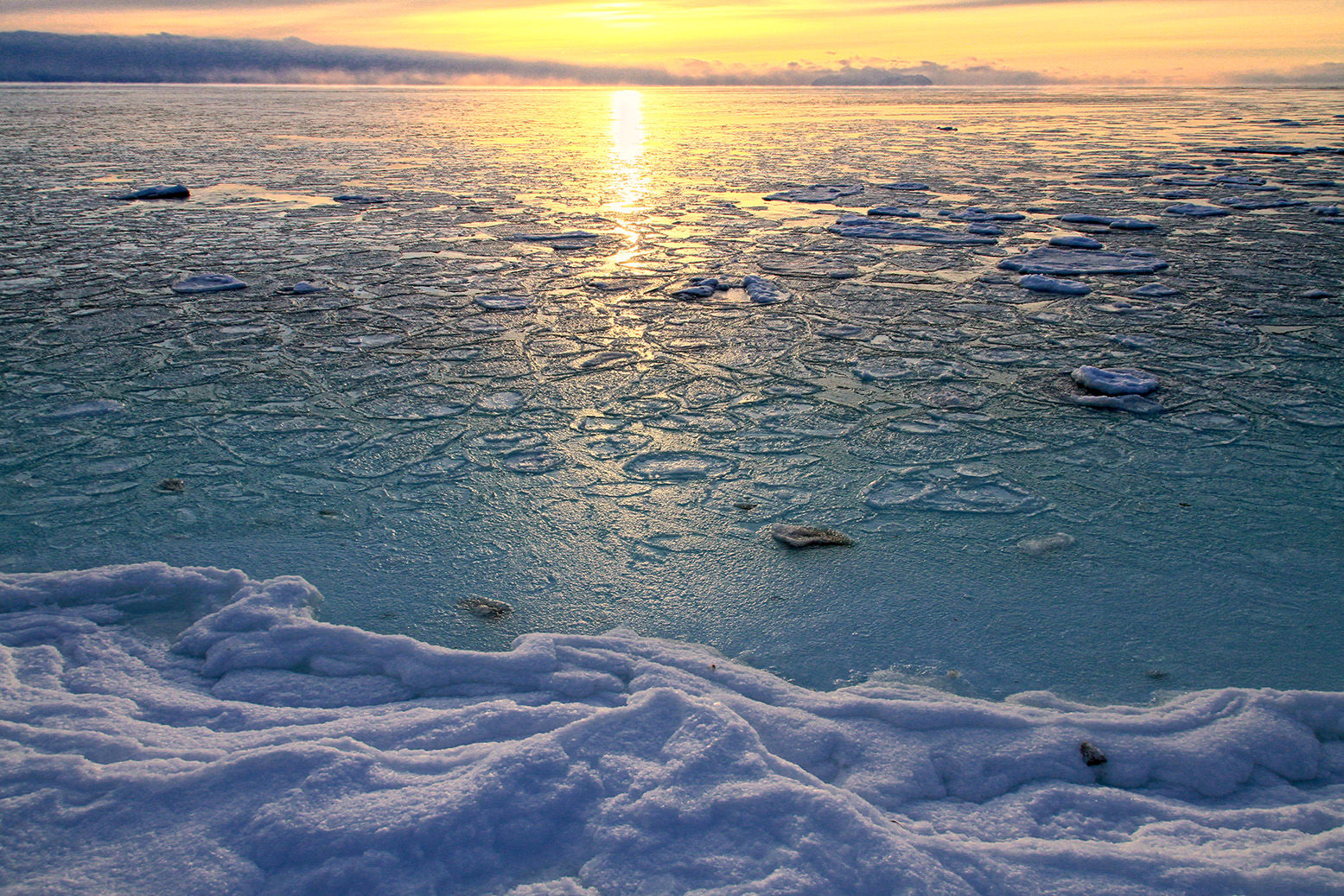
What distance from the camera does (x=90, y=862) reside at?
1.30m

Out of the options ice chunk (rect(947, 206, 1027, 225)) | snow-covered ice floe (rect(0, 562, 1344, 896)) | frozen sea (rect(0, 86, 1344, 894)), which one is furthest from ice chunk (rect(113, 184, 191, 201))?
snow-covered ice floe (rect(0, 562, 1344, 896))

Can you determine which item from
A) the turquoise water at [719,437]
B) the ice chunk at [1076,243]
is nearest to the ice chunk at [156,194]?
the turquoise water at [719,437]

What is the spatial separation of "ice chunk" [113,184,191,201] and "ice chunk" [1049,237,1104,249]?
29.8ft

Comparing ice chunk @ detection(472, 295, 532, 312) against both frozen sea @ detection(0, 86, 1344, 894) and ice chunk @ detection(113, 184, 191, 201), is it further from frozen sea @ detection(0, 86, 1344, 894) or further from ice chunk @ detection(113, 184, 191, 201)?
ice chunk @ detection(113, 184, 191, 201)

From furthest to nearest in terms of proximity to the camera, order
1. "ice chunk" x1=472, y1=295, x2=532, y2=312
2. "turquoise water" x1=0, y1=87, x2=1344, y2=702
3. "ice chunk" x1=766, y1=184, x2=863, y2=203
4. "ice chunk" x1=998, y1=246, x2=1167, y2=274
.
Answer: "ice chunk" x1=766, y1=184, x2=863, y2=203 → "ice chunk" x1=998, y1=246, x2=1167, y2=274 → "ice chunk" x1=472, y1=295, x2=532, y2=312 → "turquoise water" x1=0, y1=87, x2=1344, y2=702

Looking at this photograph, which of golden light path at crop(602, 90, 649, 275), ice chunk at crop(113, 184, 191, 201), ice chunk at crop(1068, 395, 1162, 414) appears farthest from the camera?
ice chunk at crop(113, 184, 191, 201)

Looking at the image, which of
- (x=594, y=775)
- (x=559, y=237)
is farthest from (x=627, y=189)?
(x=594, y=775)

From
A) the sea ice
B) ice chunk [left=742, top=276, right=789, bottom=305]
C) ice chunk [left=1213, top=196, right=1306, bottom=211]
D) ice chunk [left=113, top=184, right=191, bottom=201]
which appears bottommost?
ice chunk [left=742, top=276, right=789, bottom=305]

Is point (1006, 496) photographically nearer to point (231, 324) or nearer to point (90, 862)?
point (90, 862)

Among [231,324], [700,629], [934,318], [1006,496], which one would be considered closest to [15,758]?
[700,629]

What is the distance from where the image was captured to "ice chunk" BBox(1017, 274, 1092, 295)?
17.0 ft

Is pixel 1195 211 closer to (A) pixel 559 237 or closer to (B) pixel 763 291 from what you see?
(B) pixel 763 291

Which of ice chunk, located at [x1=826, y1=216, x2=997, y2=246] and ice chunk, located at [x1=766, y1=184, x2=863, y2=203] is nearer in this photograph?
ice chunk, located at [x1=826, y1=216, x2=997, y2=246]

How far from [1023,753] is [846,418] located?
1.81 meters
